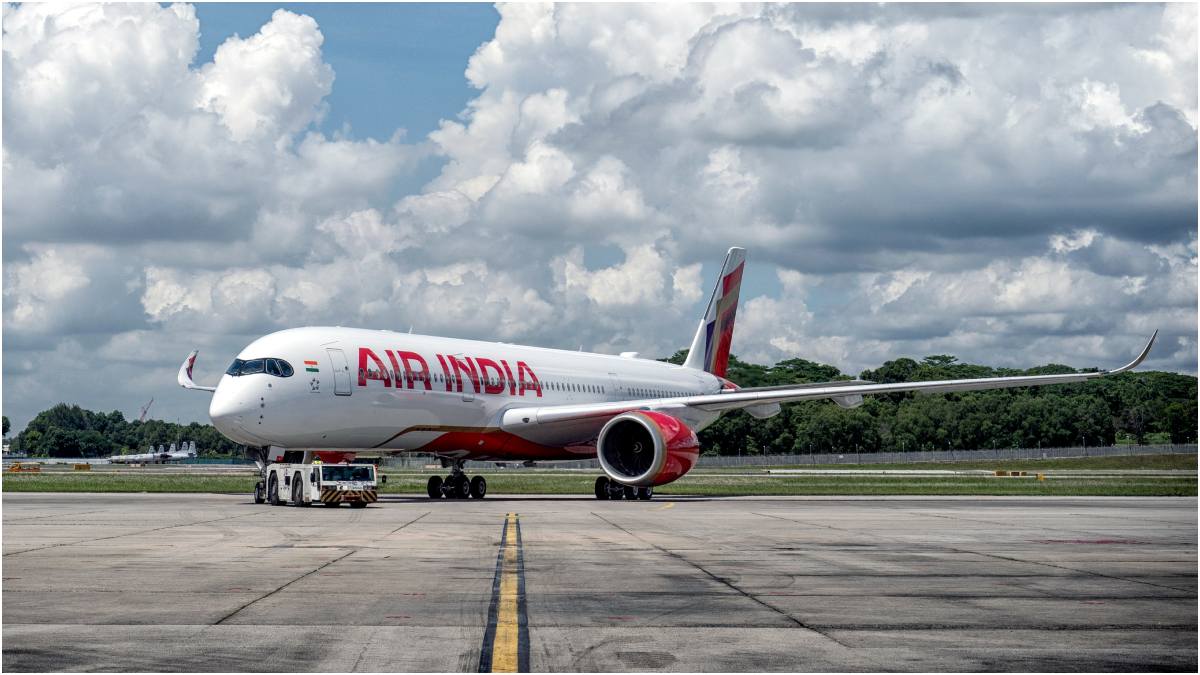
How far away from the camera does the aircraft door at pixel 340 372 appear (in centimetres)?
3256

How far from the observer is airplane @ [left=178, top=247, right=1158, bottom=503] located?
31.8 meters

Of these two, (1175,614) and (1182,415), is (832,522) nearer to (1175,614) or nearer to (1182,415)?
(1175,614)

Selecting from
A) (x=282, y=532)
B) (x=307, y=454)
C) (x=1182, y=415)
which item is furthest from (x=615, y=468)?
(x=1182, y=415)

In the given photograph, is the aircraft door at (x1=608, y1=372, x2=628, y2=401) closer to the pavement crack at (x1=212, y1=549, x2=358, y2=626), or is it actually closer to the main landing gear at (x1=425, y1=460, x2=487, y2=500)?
the main landing gear at (x1=425, y1=460, x2=487, y2=500)

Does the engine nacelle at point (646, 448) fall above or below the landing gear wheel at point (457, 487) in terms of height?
above

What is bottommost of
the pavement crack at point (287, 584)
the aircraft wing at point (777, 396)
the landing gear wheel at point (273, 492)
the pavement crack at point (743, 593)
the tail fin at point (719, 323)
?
the pavement crack at point (743, 593)

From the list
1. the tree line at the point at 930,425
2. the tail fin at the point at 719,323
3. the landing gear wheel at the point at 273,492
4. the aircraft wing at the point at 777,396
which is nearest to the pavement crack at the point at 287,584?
the landing gear wheel at the point at 273,492

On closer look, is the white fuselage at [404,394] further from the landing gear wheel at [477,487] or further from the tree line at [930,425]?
the tree line at [930,425]

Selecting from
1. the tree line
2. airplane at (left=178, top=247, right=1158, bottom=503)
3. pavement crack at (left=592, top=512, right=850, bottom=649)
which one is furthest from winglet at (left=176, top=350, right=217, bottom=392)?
the tree line

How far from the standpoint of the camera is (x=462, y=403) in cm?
3659

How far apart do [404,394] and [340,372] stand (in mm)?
2194

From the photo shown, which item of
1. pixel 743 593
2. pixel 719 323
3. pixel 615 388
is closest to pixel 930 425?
pixel 719 323

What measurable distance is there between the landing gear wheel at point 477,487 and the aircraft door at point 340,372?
709 cm

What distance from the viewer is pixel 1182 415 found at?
496 feet
